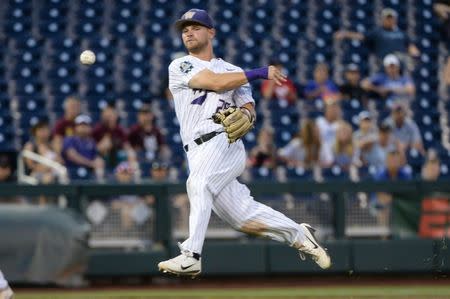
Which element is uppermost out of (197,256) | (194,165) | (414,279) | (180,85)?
(180,85)

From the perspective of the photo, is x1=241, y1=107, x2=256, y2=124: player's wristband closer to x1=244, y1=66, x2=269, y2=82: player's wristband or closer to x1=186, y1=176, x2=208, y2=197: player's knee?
x1=244, y1=66, x2=269, y2=82: player's wristband

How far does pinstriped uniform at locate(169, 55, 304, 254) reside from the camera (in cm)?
648

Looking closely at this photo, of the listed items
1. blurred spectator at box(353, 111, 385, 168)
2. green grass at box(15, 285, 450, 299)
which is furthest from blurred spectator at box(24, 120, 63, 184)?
blurred spectator at box(353, 111, 385, 168)

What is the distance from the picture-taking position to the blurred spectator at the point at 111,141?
12.0m

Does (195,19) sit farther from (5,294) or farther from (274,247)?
(274,247)

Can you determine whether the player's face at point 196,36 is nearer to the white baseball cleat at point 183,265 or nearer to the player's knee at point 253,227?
the player's knee at point 253,227

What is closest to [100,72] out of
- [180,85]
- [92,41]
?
[92,41]

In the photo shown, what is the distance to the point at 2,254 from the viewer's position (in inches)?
412

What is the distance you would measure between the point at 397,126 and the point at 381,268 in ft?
7.58

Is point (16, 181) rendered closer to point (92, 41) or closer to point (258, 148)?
point (258, 148)

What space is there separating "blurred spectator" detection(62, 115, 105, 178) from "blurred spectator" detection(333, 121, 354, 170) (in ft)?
8.80

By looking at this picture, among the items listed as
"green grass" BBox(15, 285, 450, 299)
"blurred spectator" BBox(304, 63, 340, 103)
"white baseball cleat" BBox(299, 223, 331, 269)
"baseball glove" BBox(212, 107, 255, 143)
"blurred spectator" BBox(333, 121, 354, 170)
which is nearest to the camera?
"baseball glove" BBox(212, 107, 255, 143)

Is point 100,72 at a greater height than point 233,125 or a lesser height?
greater

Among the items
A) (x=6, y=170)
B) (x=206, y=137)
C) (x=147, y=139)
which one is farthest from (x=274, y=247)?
(x=206, y=137)
